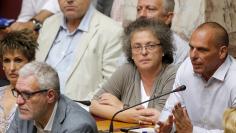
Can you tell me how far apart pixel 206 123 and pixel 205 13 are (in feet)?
5.31

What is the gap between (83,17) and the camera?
6.00 metres

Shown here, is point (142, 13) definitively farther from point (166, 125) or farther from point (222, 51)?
point (166, 125)

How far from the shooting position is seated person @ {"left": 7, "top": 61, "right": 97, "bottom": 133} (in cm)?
436

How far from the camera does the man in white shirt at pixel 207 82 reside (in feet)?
14.7

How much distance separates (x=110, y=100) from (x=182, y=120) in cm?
93

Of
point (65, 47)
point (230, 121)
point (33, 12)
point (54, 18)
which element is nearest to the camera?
point (230, 121)

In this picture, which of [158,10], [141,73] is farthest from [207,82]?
[158,10]

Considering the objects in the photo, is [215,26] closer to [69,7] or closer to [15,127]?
[15,127]

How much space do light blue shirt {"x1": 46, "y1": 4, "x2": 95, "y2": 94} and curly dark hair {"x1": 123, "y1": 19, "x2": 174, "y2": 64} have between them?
696 mm

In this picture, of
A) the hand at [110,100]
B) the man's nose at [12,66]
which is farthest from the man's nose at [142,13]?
the man's nose at [12,66]

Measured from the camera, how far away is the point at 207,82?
4594 millimetres

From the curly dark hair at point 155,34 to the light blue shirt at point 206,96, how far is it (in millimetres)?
493

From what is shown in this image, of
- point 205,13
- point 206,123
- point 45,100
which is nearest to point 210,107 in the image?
point 206,123

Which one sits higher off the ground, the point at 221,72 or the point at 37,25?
the point at 221,72
